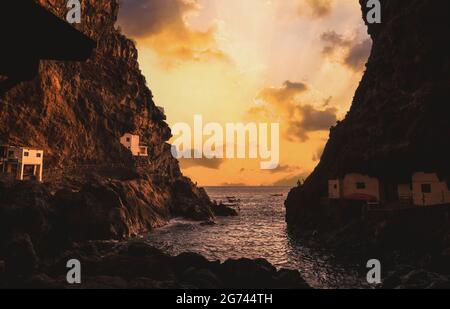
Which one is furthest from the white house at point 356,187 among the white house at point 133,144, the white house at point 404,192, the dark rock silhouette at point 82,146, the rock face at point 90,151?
the white house at point 133,144

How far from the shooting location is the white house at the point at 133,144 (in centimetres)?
8894

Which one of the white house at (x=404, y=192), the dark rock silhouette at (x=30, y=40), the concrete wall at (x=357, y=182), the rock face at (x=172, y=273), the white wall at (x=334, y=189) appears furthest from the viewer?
the white wall at (x=334, y=189)

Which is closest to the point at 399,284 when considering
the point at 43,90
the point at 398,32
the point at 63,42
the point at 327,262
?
the point at 327,262

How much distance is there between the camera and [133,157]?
85312 mm

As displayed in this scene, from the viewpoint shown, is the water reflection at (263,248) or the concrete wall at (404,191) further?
the concrete wall at (404,191)

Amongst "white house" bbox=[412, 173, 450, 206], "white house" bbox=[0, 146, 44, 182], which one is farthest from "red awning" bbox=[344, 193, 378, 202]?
"white house" bbox=[0, 146, 44, 182]

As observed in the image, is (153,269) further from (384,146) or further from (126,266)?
(384,146)

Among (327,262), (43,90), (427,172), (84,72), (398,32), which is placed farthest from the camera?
(84,72)

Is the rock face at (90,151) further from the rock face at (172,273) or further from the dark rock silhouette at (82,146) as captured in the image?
the rock face at (172,273)

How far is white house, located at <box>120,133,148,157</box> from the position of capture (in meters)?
88.9

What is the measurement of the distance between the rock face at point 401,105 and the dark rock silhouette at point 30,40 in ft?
139

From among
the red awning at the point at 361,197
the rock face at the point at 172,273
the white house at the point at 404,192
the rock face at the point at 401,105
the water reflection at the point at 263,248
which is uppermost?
the rock face at the point at 401,105

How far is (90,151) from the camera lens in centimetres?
7338
